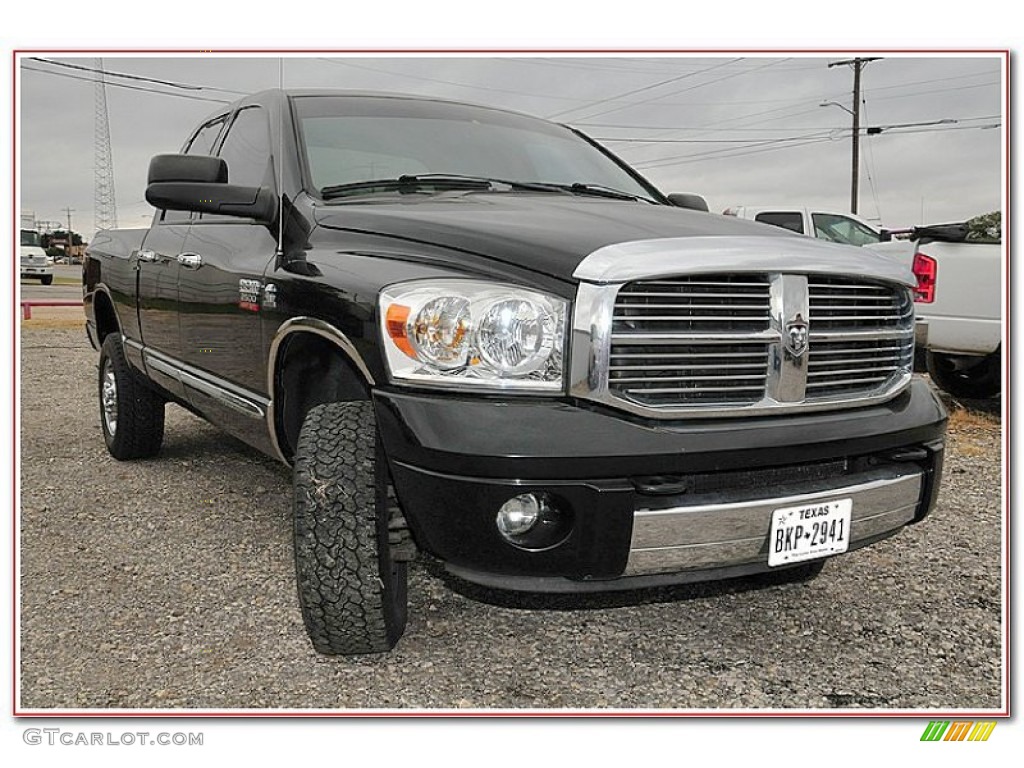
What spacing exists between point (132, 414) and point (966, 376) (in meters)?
5.81

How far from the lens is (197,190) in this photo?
3102mm

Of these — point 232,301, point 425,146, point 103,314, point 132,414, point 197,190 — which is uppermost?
point 425,146

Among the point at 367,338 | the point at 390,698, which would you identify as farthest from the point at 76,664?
the point at 367,338

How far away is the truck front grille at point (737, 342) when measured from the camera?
2.36 meters

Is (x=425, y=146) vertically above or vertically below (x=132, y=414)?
above

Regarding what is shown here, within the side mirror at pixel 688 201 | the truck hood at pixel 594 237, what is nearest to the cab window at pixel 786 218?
the side mirror at pixel 688 201

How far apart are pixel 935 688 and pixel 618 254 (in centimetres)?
156

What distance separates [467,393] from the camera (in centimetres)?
232

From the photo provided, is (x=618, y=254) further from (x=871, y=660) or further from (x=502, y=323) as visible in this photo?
(x=871, y=660)

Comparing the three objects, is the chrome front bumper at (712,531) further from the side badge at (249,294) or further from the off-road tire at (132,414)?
the off-road tire at (132,414)

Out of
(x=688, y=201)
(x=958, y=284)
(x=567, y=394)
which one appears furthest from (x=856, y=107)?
(x=567, y=394)

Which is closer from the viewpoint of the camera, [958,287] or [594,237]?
[594,237]

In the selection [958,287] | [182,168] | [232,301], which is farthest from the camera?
[958,287]

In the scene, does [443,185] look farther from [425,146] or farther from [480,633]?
[480,633]
